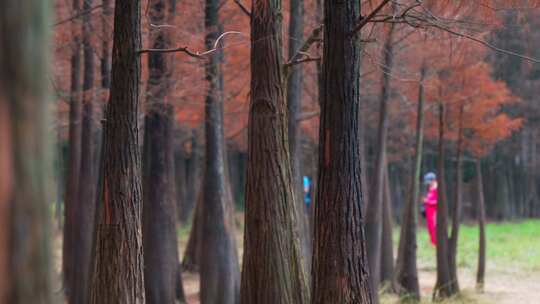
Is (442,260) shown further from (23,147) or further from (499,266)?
(23,147)

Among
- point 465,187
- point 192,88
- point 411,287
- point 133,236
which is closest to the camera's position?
point 133,236

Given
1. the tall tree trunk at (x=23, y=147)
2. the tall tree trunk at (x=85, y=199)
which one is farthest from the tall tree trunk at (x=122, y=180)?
the tall tree trunk at (x=85, y=199)

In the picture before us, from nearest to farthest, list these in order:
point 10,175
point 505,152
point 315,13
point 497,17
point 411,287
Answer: point 10,175 < point 497,17 < point 315,13 < point 411,287 < point 505,152

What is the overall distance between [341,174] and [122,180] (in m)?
2.34

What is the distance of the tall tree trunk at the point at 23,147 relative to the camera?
106 inches

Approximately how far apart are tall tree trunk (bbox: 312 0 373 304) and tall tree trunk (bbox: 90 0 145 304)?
6.57 ft

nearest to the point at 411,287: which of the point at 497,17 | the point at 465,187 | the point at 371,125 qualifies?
the point at 497,17

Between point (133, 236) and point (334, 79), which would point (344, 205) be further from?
point (133, 236)

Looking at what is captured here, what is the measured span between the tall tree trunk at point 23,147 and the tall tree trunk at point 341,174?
496cm

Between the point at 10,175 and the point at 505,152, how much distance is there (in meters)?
36.8

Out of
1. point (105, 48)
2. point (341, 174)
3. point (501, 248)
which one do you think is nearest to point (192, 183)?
point (501, 248)

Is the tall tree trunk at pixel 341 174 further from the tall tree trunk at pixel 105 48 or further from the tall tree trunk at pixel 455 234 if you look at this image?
the tall tree trunk at pixel 455 234

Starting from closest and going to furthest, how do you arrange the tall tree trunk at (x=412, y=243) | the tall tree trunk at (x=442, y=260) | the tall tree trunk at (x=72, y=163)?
the tall tree trunk at (x=72, y=163)
the tall tree trunk at (x=412, y=243)
the tall tree trunk at (x=442, y=260)

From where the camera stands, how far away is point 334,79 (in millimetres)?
7609
